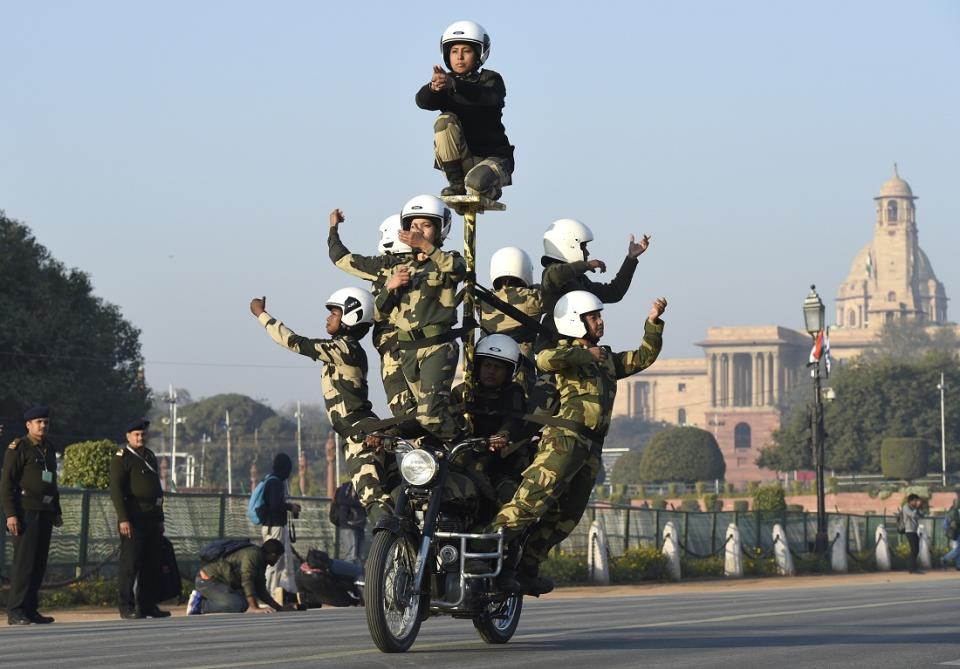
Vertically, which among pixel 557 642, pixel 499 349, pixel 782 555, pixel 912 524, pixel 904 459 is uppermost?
pixel 499 349

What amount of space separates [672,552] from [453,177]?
24.6 m

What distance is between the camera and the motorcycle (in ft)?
30.9

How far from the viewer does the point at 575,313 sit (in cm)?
1068

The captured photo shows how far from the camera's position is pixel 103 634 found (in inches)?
494

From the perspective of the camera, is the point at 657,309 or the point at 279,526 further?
the point at 279,526

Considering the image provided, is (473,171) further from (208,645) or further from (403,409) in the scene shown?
(208,645)

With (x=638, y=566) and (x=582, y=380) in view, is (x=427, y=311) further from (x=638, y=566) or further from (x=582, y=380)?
(x=638, y=566)

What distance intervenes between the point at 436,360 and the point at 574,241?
1735mm

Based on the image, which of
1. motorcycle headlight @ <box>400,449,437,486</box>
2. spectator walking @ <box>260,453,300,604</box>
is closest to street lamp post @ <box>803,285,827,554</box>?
spectator walking @ <box>260,453,300,604</box>

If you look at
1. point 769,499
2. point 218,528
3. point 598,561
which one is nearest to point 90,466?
point 218,528

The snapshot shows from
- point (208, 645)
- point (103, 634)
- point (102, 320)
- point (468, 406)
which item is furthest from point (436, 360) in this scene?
point (102, 320)

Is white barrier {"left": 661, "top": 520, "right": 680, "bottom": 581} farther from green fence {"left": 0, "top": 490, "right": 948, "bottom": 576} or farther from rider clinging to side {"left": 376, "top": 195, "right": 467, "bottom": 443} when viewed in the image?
rider clinging to side {"left": 376, "top": 195, "right": 467, "bottom": 443}

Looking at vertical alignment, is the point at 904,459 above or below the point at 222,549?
above

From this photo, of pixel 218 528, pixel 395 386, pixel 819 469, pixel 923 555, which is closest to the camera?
pixel 395 386
